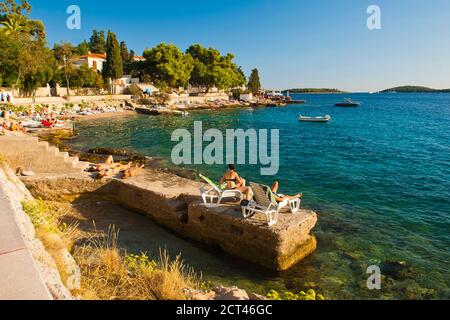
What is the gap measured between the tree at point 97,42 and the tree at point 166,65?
3804 cm

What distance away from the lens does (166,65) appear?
68.2 metres

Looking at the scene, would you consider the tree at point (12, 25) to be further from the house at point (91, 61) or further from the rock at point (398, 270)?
the rock at point (398, 270)

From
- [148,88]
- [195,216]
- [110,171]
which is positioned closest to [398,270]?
[195,216]

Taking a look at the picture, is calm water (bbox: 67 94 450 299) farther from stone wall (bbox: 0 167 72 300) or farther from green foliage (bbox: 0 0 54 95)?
green foliage (bbox: 0 0 54 95)

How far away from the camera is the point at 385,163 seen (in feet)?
68.8

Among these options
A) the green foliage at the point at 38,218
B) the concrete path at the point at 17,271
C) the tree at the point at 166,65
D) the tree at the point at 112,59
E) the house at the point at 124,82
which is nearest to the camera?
the concrete path at the point at 17,271

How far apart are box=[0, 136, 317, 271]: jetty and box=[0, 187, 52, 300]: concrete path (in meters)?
4.83

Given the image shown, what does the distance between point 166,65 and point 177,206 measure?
64.2 meters

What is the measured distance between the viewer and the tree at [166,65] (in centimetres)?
6912

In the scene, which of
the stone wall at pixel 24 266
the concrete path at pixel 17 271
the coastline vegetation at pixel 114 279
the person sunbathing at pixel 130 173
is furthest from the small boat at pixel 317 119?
the concrete path at pixel 17 271
